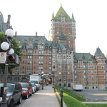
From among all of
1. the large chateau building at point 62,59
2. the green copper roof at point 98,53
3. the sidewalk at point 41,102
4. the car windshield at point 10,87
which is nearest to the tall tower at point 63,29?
the large chateau building at point 62,59

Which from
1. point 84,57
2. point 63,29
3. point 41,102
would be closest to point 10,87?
point 41,102

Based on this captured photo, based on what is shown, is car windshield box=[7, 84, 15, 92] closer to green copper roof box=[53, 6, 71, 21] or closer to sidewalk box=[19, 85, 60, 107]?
sidewalk box=[19, 85, 60, 107]

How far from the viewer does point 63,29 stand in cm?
17575

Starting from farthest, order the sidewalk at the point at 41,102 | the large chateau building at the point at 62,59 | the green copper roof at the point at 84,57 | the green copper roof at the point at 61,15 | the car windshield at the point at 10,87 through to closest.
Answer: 1. the green copper roof at the point at 61,15
2. the green copper roof at the point at 84,57
3. the large chateau building at the point at 62,59
4. the sidewalk at the point at 41,102
5. the car windshield at the point at 10,87

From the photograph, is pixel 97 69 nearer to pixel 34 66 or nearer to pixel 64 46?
pixel 64 46

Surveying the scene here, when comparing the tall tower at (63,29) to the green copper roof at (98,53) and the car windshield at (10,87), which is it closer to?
the green copper roof at (98,53)

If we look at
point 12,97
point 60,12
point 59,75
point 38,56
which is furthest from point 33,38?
point 12,97

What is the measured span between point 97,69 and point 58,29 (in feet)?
96.3

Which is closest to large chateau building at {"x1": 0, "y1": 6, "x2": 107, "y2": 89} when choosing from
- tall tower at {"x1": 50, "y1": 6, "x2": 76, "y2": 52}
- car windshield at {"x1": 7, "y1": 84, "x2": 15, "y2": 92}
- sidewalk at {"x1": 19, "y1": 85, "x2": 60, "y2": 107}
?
tall tower at {"x1": 50, "y1": 6, "x2": 76, "y2": 52}

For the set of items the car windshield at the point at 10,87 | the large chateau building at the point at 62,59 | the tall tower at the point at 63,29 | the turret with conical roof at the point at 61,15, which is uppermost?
the turret with conical roof at the point at 61,15

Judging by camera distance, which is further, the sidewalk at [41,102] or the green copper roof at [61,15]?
the green copper roof at [61,15]

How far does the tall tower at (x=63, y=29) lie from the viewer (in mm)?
171875

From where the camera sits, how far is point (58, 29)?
175m

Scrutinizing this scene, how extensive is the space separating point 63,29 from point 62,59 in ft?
80.4
